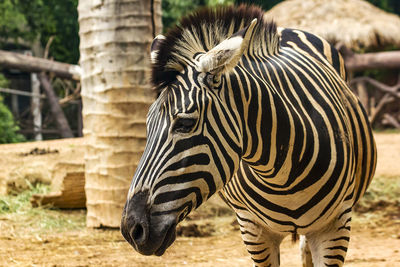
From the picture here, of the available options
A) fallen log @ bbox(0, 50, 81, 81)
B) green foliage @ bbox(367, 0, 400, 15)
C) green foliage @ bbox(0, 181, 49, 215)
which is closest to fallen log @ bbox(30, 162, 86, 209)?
green foliage @ bbox(0, 181, 49, 215)

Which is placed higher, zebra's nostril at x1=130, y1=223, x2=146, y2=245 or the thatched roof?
the thatched roof

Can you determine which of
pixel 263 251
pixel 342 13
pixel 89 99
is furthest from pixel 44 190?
pixel 342 13

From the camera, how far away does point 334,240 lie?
2654 millimetres

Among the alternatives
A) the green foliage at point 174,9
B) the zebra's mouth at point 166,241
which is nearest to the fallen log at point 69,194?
the zebra's mouth at point 166,241

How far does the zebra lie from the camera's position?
197 centimetres

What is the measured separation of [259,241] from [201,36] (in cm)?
119

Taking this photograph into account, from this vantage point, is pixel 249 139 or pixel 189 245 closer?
pixel 249 139

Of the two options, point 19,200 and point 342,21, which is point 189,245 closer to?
point 19,200

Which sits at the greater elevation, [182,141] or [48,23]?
[48,23]

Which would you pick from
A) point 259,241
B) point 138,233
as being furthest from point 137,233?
point 259,241

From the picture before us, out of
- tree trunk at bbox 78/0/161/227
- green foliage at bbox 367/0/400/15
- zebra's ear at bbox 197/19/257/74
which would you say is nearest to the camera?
zebra's ear at bbox 197/19/257/74

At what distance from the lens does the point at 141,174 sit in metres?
1.96

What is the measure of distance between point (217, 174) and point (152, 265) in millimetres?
2221

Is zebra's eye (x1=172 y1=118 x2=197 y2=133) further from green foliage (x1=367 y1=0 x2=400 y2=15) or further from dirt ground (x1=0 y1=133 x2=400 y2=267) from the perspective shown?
green foliage (x1=367 y1=0 x2=400 y2=15)
